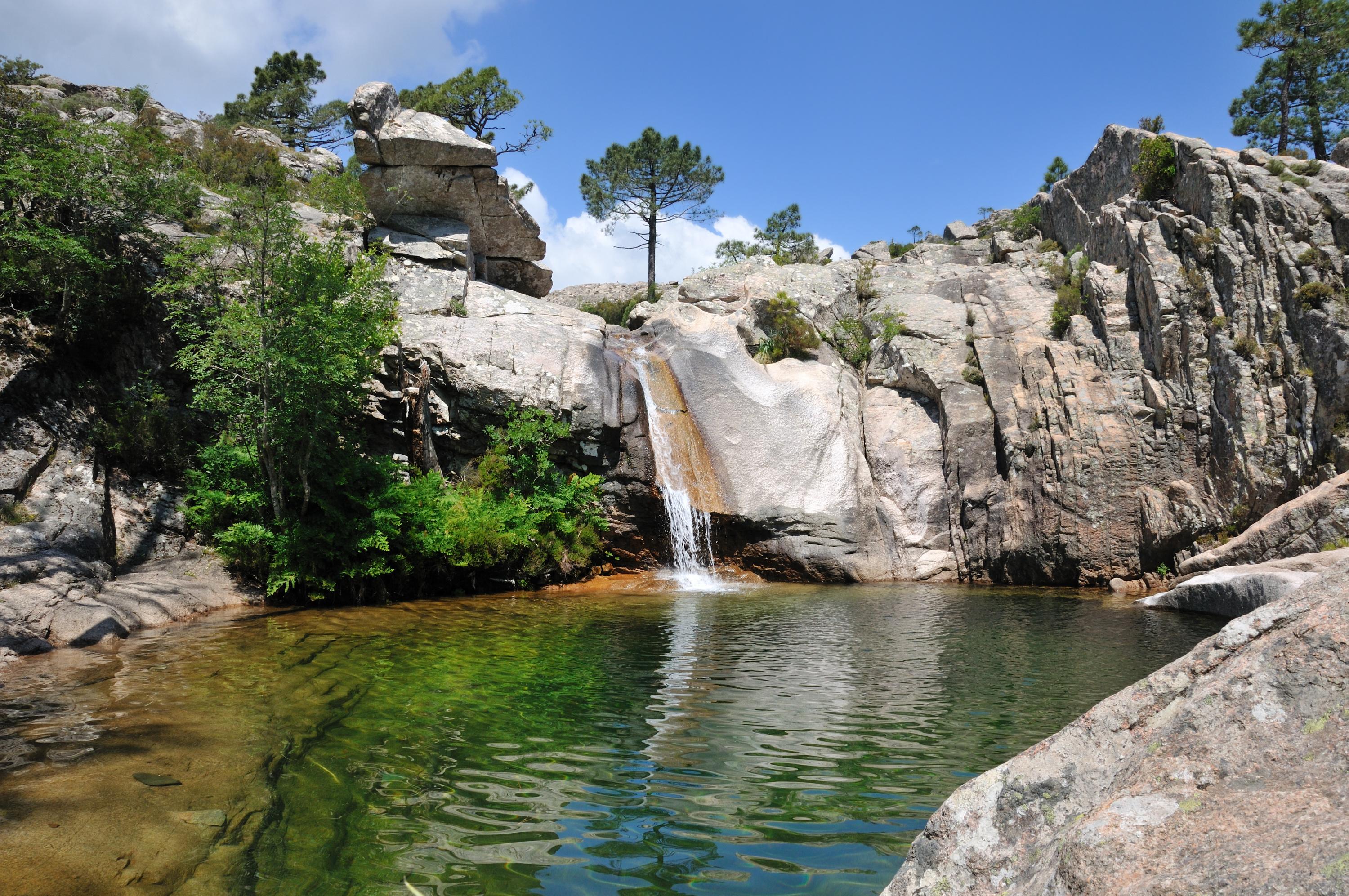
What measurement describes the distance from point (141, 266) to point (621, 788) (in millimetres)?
17535

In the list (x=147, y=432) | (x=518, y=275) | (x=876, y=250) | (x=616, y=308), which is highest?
(x=876, y=250)

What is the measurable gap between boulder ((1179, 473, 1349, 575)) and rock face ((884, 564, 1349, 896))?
15027mm

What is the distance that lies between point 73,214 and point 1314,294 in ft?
88.6

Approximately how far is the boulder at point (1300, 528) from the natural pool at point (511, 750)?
4.77m

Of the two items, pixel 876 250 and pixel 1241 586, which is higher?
pixel 876 250

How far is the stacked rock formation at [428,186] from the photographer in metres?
24.7

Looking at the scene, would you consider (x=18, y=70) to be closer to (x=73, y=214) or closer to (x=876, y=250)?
(x=73, y=214)


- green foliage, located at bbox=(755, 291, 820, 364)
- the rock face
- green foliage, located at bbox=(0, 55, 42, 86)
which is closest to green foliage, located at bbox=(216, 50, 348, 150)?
green foliage, located at bbox=(0, 55, 42, 86)

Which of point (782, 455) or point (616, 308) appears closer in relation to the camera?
point (782, 455)

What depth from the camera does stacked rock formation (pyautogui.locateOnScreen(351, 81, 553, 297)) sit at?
24.7 meters

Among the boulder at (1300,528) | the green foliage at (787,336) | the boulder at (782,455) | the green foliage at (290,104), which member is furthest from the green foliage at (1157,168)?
the green foliage at (290,104)

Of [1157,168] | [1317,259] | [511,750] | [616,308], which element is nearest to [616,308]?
[616,308]

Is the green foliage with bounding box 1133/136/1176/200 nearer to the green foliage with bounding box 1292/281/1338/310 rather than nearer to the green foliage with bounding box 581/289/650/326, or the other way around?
the green foliage with bounding box 1292/281/1338/310

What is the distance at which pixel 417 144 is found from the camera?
24672 mm
